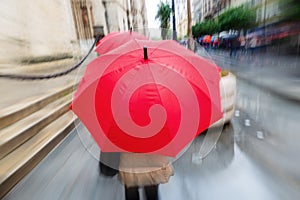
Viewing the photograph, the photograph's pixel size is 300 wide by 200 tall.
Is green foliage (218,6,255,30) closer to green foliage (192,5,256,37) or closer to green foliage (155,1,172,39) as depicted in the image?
green foliage (192,5,256,37)

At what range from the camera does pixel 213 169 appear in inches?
111

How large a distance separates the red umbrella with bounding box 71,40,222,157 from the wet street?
1.29 meters

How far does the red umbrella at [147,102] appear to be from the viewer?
4.05 ft

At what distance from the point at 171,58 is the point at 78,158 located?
8.24 feet

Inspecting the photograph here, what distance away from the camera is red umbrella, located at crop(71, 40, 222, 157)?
4.05ft

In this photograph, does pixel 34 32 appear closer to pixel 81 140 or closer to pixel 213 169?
pixel 81 140

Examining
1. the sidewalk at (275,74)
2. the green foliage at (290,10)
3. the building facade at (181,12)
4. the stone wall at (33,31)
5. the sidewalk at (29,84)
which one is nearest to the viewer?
the sidewalk at (29,84)

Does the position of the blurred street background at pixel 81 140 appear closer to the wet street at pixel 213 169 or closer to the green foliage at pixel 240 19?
the wet street at pixel 213 169

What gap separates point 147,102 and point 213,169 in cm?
202

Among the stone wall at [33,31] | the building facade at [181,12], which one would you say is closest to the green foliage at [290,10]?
the building facade at [181,12]

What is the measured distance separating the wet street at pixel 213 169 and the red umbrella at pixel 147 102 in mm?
1285

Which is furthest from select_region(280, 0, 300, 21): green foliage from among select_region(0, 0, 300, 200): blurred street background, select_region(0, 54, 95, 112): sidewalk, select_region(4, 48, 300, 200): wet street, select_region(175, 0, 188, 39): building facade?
select_region(0, 54, 95, 112): sidewalk

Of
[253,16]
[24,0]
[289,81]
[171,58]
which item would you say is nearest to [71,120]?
[24,0]

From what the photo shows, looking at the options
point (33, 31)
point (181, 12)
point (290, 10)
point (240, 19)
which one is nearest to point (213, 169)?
point (33, 31)
